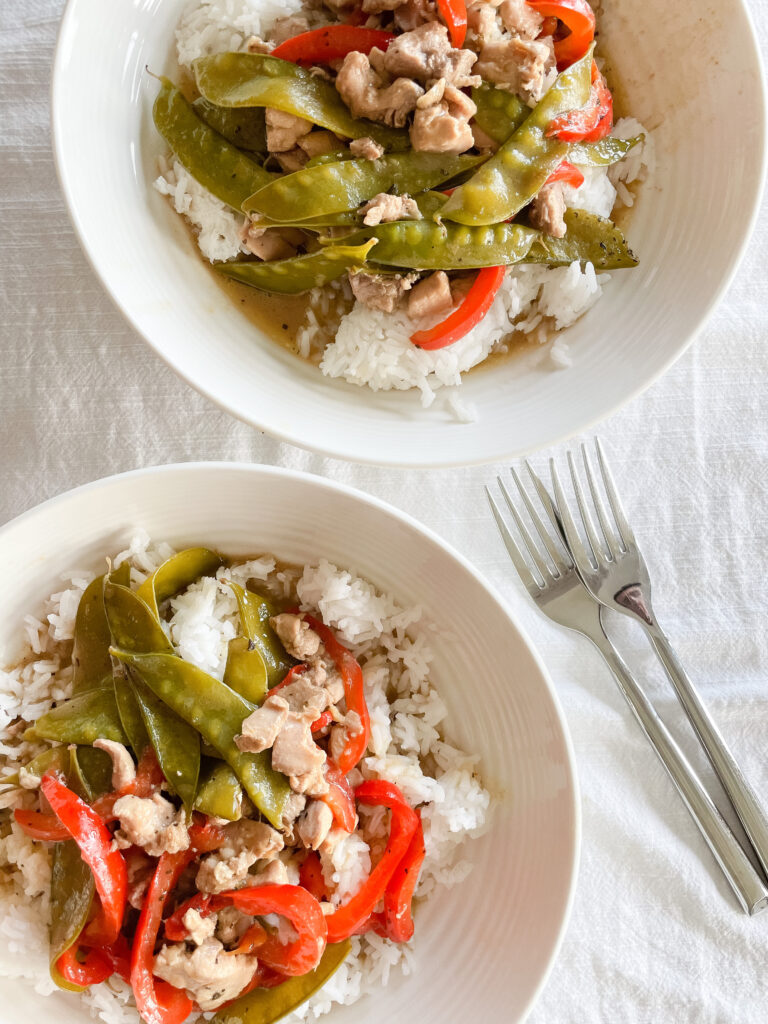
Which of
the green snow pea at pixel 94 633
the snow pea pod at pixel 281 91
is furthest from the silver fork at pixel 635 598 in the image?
the green snow pea at pixel 94 633

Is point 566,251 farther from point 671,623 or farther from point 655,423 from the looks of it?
point 671,623

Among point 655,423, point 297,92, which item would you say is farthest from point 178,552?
point 655,423

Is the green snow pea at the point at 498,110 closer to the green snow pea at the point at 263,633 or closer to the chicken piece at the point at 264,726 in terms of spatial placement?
the green snow pea at the point at 263,633

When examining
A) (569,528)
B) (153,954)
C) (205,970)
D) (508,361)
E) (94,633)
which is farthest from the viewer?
(569,528)

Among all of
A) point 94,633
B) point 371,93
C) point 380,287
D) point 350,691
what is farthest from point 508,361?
point 94,633

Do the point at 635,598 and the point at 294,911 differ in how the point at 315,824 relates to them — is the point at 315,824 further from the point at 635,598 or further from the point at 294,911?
the point at 635,598

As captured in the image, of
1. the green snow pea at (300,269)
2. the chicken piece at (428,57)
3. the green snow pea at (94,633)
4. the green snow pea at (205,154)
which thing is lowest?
the green snow pea at (94,633)

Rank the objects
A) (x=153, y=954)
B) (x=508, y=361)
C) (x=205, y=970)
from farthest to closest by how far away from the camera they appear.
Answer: (x=508, y=361)
(x=153, y=954)
(x=205, y=970)
